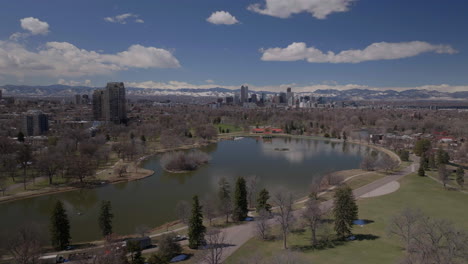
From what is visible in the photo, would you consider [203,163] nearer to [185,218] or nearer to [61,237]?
[185,218]

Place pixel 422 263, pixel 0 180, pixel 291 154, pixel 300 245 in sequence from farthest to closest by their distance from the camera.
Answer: pixel 291 154 → pixel 0 180 → pixel 300 245 → pixel 422 263

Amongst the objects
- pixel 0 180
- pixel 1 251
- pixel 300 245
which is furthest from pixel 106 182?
pixel 300 245

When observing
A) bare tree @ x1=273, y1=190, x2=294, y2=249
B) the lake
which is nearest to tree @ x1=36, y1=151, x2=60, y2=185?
the lake

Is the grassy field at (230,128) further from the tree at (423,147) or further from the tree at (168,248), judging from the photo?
the tree at (168,248)

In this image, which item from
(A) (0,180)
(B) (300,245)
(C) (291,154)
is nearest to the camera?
(B) (300,245)

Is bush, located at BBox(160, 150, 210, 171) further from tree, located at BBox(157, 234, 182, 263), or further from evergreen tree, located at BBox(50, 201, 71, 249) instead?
tree, located at BBox(157, 234, 182, 263)

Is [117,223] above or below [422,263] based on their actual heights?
below
